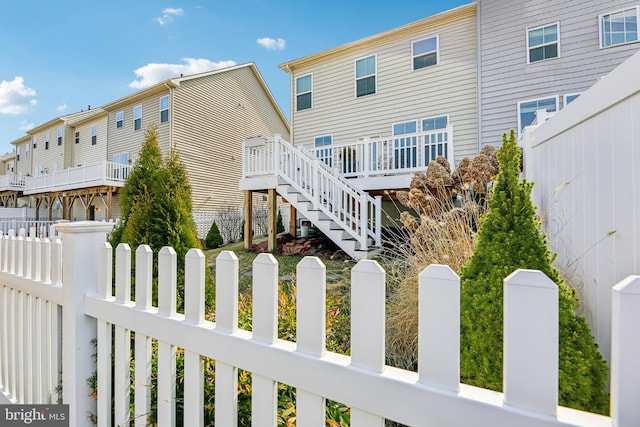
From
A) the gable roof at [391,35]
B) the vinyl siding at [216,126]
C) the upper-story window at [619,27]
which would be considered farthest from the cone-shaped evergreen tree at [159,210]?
the vinyl siding at [216,126]

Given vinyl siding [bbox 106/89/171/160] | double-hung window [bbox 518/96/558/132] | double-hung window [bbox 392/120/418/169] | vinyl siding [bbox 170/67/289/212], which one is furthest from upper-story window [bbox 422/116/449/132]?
vinyl siding [bbox 106/89/171/160]

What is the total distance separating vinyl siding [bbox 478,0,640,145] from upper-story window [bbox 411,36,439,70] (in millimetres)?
1337

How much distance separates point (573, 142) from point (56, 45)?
55.9 ft

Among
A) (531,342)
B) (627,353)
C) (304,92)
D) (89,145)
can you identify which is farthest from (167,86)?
(627,353)

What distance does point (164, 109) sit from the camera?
1533 cm

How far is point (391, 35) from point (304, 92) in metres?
3.58

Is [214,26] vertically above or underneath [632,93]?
above

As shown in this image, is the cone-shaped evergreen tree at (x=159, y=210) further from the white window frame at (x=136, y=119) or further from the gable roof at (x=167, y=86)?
the white window frame at (x=136, y=119)

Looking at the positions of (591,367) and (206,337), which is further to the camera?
(591,367)

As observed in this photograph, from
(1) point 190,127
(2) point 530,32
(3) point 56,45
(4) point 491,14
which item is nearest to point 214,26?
(1) point 190,127

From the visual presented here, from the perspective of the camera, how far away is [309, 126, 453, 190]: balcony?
304 inches

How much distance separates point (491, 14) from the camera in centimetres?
940

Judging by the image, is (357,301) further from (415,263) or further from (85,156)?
(85,156)

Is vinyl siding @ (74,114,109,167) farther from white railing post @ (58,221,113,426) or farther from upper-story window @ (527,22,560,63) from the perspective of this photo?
white railing post @ (58,221,113,426)
